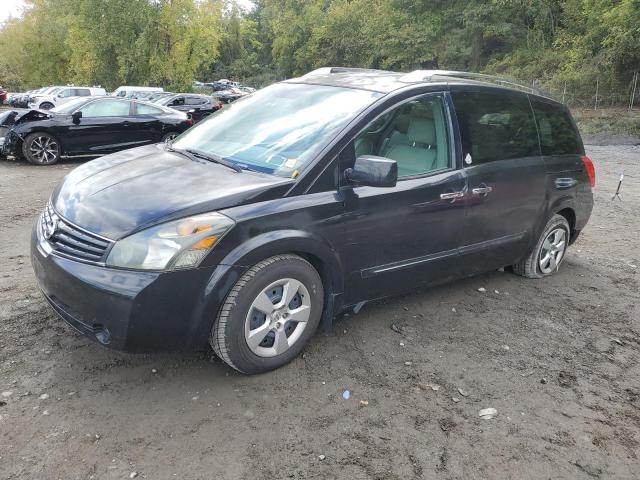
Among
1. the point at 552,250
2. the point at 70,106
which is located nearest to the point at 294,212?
the point at 552,250

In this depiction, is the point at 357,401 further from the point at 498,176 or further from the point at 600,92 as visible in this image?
the point at 600,92

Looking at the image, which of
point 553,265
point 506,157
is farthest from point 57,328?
point 553,265

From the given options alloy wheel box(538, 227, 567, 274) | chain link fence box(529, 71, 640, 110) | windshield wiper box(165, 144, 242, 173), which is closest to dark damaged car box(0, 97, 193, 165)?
windshield wiper box(165, 144, 242, 173)

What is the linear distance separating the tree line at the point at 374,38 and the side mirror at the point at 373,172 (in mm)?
26165

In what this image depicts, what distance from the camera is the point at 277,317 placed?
10.8 ft

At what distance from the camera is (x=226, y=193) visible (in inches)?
123

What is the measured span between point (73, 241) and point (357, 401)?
1838 millimetres

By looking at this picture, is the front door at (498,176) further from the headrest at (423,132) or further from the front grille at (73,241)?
the front grille at (73,241)

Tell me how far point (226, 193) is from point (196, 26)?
36980mm

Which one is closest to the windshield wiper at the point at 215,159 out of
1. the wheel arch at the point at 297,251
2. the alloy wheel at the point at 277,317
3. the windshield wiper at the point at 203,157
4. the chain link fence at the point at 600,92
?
the windshield wiper at the point at 203,157

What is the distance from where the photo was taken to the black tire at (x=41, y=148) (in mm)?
11172

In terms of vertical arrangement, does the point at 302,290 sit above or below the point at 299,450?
above

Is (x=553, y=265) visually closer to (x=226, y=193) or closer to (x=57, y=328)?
(x=226, y=193)

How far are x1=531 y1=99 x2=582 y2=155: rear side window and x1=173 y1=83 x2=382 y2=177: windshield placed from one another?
192cm
